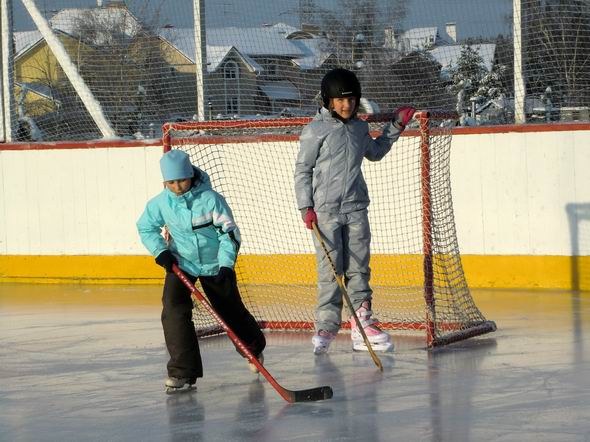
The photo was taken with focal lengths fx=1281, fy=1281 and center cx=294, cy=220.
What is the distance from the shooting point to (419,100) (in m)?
10.4

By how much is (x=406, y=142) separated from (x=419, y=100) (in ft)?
1.57

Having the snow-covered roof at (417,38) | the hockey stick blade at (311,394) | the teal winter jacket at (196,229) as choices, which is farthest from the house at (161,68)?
the hockey stick blade at (311,394)

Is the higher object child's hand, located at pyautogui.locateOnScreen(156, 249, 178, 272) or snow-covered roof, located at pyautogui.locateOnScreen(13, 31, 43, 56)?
snow-covered roof, located at pyautogui.locateOnScreen(13, 31, 43, 56)

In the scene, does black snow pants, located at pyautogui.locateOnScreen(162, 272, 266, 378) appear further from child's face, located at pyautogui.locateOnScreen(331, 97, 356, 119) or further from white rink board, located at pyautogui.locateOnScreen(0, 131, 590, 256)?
white rink board, located at pyautogui.locateOnScreen(0, 131, 590, 256)

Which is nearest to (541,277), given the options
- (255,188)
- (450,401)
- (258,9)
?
(255,188)

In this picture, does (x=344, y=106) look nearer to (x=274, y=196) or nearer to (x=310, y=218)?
(x=310, y=218)

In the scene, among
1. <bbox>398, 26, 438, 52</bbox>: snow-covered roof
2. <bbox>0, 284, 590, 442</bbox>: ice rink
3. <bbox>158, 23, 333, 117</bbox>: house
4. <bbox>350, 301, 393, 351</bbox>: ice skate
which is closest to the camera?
<bbox>0, 284, 590, 442</bbox>: ice rink

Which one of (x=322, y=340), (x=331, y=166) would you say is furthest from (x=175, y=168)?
(x=322, y=340)

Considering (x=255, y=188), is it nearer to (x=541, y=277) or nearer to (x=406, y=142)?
(x=406, y=142)

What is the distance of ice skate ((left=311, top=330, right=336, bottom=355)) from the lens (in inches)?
281

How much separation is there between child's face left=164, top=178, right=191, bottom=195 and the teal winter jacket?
0.12 feet

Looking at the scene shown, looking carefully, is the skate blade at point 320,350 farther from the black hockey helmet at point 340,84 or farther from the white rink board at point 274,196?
the white rink board at point 274,196

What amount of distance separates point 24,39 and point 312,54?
2.84m

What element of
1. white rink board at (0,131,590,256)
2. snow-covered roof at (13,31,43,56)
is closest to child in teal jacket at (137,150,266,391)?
white rink board at (0,131,590,256)
